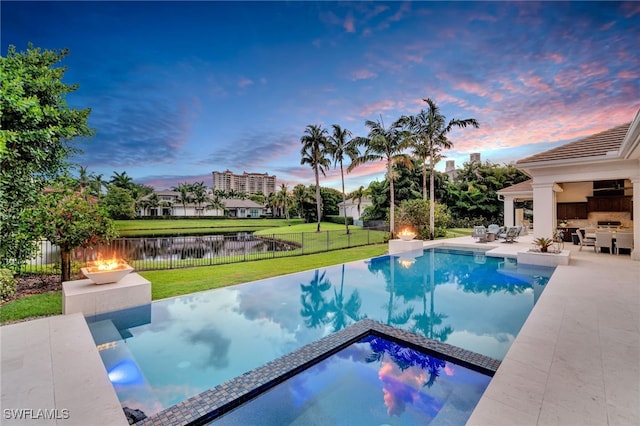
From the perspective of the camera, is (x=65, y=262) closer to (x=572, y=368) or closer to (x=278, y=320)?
(x=278, y=320)

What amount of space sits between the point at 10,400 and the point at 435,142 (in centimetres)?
1895

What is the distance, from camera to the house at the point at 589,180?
9969mm

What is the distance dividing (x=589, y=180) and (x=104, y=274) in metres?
16.7

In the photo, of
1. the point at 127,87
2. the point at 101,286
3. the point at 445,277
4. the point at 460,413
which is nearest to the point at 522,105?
the point at 445,277

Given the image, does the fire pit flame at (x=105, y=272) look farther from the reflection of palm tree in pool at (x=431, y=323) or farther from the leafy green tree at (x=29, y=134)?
the reflection of palm tree in pool at (x=431, y=323)

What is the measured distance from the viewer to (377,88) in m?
15.1

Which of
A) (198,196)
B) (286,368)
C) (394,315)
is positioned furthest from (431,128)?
(198,196)

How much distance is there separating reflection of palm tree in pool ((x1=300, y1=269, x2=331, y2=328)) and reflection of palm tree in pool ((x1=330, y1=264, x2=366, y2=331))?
0.62 feet

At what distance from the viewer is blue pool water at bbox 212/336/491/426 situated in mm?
2881

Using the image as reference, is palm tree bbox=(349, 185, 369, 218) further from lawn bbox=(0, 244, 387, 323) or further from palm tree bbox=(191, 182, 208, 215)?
palm tree bbox=(191, 182, 208, 215)

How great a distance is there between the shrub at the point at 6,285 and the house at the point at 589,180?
12809 mm

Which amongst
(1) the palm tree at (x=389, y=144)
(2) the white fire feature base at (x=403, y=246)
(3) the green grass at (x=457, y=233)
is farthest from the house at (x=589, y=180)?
(1) the palm tree at (x=389, y=144)

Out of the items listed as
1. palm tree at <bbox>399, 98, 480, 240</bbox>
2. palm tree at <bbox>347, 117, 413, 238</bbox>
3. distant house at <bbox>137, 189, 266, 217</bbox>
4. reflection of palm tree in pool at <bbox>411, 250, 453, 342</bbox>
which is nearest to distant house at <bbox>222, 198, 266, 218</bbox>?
distant house at <bbox>137, 189, 266, 217</bbox>

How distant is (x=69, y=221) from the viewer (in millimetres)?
6816
